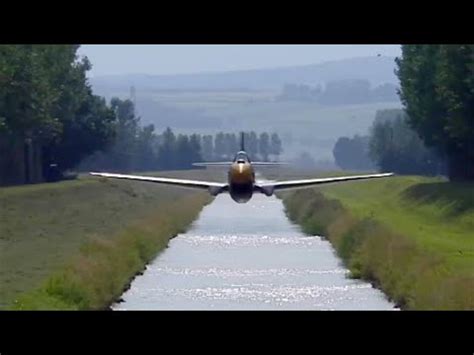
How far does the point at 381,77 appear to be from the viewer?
186m

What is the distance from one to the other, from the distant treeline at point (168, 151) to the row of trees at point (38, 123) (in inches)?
90.0

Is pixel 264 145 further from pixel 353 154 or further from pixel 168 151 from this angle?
pixel 353 154

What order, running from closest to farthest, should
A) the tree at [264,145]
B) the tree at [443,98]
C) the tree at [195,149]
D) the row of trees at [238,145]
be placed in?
1. the tree at [443,98]
2. the tree at [264,145]
3. the row of trees at [238,145]
4. the tree at [195,149]

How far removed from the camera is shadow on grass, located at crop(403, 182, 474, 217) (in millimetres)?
60072

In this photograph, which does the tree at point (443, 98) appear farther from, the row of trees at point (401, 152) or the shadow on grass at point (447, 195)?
the row of trees at point (401, 152)

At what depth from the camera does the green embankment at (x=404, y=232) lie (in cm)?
3534

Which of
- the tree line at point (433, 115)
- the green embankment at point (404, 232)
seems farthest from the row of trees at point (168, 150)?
the tree line at point (433, 115)

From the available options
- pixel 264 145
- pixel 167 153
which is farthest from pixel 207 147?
pixel 264 145

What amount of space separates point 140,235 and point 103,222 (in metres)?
8.01

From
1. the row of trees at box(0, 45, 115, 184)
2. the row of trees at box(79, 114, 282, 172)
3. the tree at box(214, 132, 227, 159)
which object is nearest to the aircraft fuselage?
the row of trees at box(0, 45, 115, 184)
